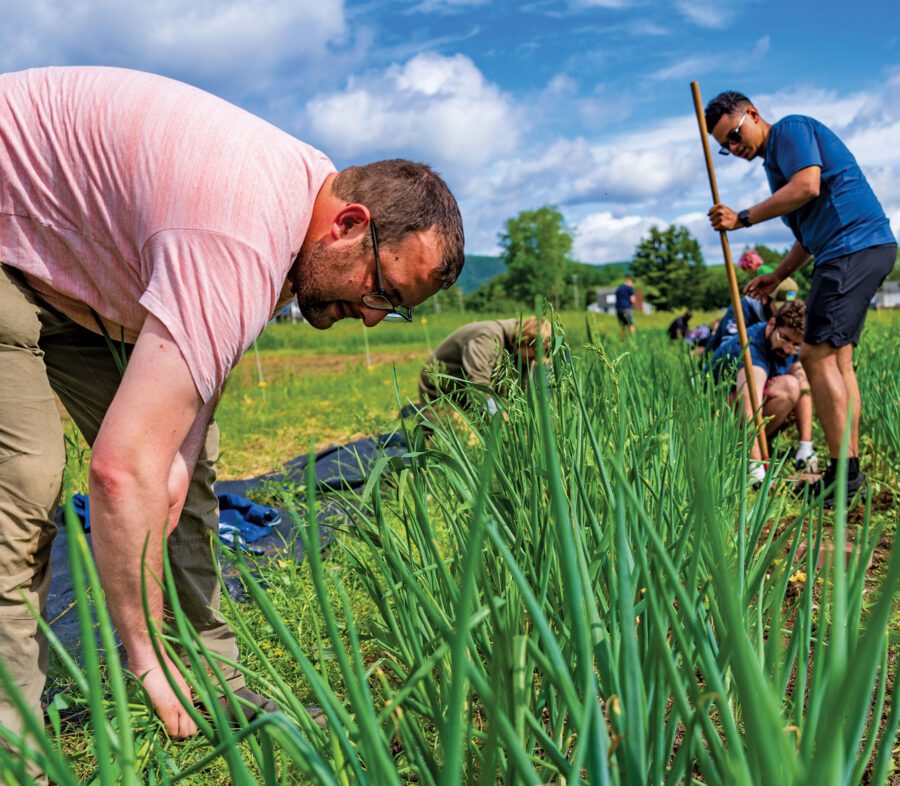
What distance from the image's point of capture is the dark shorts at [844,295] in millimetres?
2824

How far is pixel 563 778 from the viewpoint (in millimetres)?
714

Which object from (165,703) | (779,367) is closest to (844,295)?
(779,367)

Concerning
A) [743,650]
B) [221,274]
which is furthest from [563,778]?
[221,274]

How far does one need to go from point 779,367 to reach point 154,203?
349 cm

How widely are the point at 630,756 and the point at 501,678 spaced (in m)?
0.13

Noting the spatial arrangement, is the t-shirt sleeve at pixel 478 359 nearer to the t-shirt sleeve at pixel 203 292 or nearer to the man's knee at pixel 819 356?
the man's knee at pixel 819 356

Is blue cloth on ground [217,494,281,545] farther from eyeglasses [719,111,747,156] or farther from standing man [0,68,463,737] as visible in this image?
eyeglasses [719,111,747,156]

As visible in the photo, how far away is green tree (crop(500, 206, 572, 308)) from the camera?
6384 centimetres

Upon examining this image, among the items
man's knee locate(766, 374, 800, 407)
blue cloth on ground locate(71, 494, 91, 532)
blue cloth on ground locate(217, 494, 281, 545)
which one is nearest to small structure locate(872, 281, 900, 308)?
man's knee locate(766, 374, 800, 407)

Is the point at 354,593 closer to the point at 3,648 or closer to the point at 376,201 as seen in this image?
the point at 3,648

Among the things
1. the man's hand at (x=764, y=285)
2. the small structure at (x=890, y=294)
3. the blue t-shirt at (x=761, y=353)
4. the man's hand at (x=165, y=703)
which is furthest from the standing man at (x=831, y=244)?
the small structure at (x=890, y=294)

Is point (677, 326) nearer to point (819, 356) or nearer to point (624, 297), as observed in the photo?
point (624, 297)

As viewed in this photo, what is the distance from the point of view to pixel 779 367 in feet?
12.9

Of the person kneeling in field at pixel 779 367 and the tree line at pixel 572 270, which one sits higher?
the tree line at pixel 572 270
